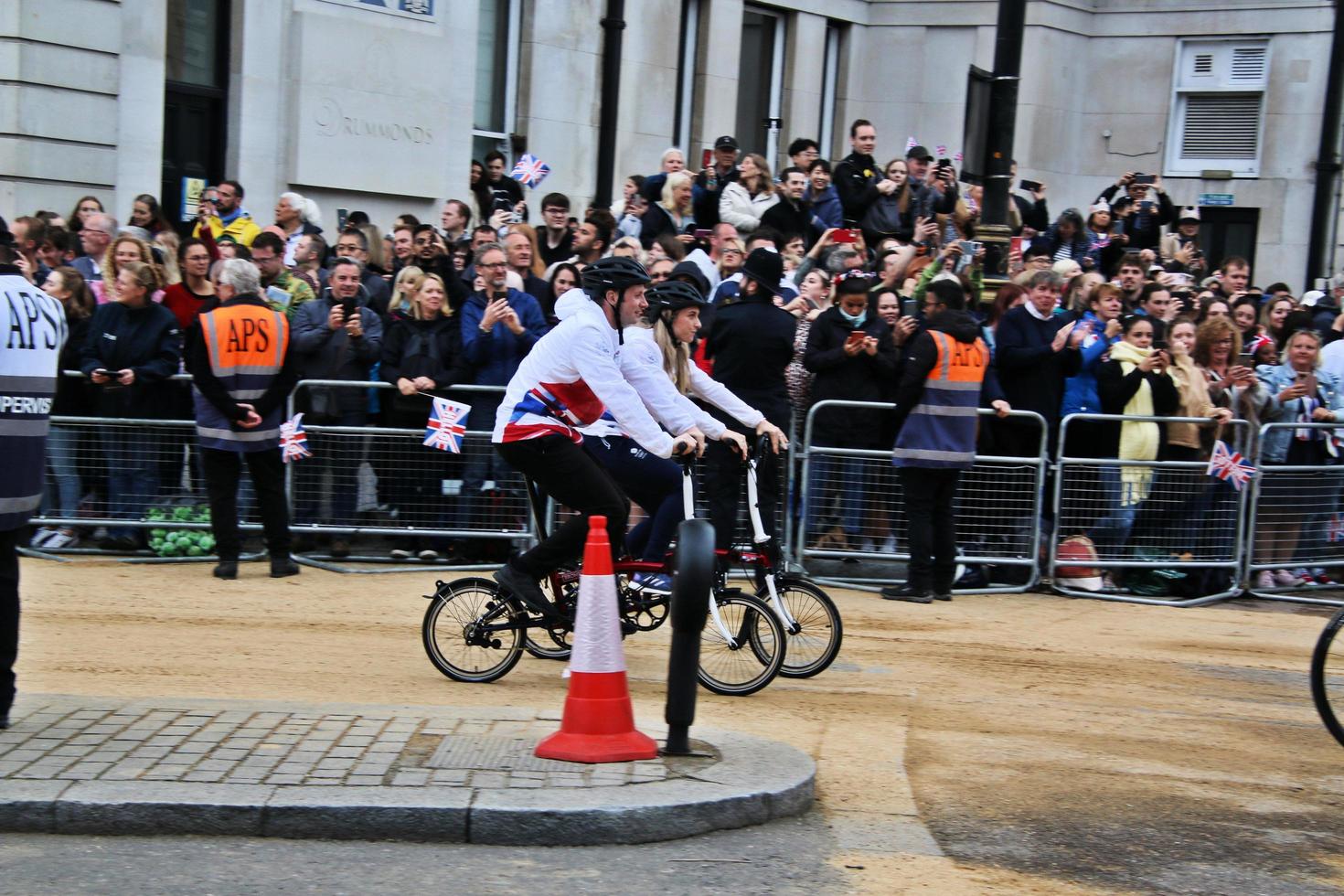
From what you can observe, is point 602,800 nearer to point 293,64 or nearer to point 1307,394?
point 1307,394

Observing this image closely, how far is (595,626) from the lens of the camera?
21.1ft

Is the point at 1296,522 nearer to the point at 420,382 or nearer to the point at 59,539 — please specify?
the point at 420,382

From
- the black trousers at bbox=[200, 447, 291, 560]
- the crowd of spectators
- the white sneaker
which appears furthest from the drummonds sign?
the black trousers at bbox=[200, 447, 291, 560]

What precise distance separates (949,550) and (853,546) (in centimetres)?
85

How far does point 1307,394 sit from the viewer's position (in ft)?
40.7

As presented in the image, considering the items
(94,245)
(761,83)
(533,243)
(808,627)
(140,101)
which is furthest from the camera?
(761,83)

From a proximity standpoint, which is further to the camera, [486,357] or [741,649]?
[486,357]

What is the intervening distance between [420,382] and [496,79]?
12455mm

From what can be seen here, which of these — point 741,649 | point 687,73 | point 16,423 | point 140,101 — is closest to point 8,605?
point 16,423

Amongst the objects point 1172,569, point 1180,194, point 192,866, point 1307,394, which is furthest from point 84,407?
point 1180,194

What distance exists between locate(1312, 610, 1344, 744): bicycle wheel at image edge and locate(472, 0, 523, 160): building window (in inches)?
661

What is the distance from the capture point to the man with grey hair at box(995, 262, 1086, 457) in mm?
11852

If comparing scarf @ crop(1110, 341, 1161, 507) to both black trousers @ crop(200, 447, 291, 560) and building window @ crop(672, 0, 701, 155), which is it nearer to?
black trousers @ crop(200, 447, 291, 560)

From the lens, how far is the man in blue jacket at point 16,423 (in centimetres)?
649
